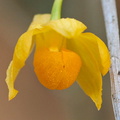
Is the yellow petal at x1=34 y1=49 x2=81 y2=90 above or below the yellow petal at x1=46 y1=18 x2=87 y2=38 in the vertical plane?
below

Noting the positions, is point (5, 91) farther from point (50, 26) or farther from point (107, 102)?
point (50, 26)

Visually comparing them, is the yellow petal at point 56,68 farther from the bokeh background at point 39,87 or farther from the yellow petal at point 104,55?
the bokeh background at point 39,87

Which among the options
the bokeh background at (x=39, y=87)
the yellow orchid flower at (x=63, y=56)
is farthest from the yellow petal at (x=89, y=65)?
the bokeh background at (x=39, y=87)

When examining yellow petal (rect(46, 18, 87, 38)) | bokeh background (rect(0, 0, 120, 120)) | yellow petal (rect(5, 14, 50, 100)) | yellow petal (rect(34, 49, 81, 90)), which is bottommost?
bokeh background (rect(0, 0, 120, 120))

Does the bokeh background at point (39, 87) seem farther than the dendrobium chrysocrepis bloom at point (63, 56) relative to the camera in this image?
Yes

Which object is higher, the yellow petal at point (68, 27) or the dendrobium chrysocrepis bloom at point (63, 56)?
the yellow petal at point (68, 27)

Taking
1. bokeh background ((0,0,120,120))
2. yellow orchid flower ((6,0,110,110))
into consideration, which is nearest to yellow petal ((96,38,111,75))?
yellow orchid flower ((6,0,110,110))

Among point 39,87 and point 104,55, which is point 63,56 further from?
point 39,87

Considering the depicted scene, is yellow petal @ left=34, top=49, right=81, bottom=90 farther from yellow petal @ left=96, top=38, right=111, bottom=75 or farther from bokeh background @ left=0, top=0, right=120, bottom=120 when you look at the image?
bokeh background @ left=0, top=0, right=120, bottom=120

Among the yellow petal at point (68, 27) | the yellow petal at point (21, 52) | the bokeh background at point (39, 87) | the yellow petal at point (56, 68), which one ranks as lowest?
the bokeh background at point (39, 87)

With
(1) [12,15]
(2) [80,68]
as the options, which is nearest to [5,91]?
(1) [12,15]
